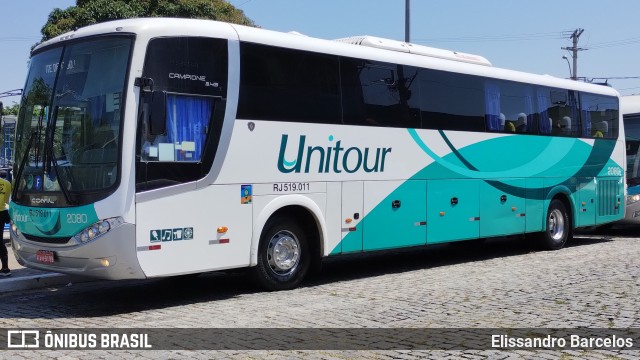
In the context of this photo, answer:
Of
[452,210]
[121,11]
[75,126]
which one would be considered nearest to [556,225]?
[452,210]

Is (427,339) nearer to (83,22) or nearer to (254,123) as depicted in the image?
(254,123)

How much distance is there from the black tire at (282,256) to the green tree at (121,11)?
583 inches

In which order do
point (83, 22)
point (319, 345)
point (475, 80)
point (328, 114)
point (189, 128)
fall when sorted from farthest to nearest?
1. point (83, 22)
2. point (475, 80)
3. point (328, 114)
4. point (189, 128)
5. point (319, 345)

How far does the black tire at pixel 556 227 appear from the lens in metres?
15.8

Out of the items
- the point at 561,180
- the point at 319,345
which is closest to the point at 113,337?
the point at 319,345

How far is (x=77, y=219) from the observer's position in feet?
28.1

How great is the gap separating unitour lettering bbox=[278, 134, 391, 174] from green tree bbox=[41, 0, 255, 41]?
46.2 feet

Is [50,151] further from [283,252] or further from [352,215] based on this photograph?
[352,215]

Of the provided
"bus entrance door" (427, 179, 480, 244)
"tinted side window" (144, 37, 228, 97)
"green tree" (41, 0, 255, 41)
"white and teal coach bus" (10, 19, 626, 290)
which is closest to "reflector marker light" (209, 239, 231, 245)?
→ "white and teal coach bus" (10, 19, 626, 290)

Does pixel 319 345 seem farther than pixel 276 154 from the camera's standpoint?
No

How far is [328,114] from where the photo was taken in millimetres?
10875

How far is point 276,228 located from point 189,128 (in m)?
2.00

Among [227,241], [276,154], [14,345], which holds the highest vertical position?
[276,154]

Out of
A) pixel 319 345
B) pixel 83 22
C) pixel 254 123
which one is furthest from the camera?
pixel 83 22
